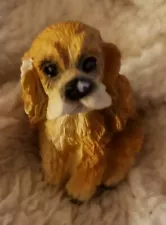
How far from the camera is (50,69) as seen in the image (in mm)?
610

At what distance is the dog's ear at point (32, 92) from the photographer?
2.08 feet

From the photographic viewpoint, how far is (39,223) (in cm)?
66

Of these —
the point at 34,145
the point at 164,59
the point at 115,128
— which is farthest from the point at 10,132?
the point at 164,59

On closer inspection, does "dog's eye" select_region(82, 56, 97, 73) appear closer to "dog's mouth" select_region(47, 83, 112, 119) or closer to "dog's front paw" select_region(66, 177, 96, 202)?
"dog's mouth" select_region(47, 83, 112, 119)

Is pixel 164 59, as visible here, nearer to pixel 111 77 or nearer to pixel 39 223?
pixel 111 77

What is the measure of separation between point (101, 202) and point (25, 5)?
1.14 ft

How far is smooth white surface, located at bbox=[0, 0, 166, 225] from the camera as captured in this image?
0.67 meters

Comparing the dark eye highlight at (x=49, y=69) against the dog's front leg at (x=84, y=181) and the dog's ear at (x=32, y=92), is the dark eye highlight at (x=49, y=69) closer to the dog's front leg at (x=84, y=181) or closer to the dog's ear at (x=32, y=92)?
the dog's ear at (x=32, y=92)

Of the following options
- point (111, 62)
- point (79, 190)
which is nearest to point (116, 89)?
point (111, 62)

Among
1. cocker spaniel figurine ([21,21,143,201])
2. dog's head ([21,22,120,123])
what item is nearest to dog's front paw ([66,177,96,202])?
cocker spaniel figurine ([21,21,143,201])

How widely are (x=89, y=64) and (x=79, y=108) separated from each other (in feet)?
0.18

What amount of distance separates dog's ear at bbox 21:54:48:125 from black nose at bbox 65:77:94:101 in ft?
0.22

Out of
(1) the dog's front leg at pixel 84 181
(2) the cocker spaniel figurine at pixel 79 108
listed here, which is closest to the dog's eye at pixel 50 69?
(2) the cocker spaniel figurine at pixel 79 108

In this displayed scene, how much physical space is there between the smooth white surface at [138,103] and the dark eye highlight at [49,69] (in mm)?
133
